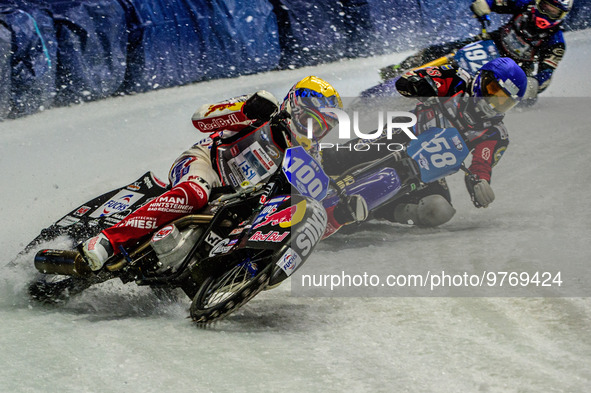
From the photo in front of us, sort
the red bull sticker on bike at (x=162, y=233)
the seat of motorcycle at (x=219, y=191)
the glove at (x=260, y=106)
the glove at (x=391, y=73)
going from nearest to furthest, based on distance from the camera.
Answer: the red bull sticker on bike at (x=162, y=233) → the glove at (x=260, y=106) → the seat of motorcycle at (x=219, y=191) → the glove at (x=391, y=73)

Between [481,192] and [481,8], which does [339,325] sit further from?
[481,8]

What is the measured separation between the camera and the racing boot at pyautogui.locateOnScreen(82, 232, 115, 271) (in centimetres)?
428

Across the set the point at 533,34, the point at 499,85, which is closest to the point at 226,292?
the point at 499,85

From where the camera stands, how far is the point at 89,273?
440 cm

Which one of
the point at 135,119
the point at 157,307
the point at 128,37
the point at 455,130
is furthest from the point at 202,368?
the point at 128,37

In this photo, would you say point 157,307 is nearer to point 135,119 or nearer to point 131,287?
point 131,287

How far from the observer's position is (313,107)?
15.5ft

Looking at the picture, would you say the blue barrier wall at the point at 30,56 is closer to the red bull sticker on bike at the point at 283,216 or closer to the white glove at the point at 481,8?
the white glove at the point at 481,8

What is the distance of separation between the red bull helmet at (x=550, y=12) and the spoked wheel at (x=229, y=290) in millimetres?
5453

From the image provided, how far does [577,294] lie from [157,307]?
246cm

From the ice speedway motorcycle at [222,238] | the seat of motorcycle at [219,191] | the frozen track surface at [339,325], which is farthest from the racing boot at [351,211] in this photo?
the seat of motorcycle at [219,191]

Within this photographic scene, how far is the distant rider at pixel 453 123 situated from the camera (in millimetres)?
5988

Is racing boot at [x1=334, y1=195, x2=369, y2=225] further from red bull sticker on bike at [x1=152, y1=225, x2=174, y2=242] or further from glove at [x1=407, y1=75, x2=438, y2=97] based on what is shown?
red bull sticker on bike at [x1=152, y1=225, x2=174, y2=242]

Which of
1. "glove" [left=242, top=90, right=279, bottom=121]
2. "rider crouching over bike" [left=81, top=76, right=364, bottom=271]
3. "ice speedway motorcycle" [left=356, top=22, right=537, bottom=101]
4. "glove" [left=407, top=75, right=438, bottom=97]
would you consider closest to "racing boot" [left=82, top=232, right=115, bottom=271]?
"rider crouching over bike" [left=81, top=76, right=364, bottom=271]
